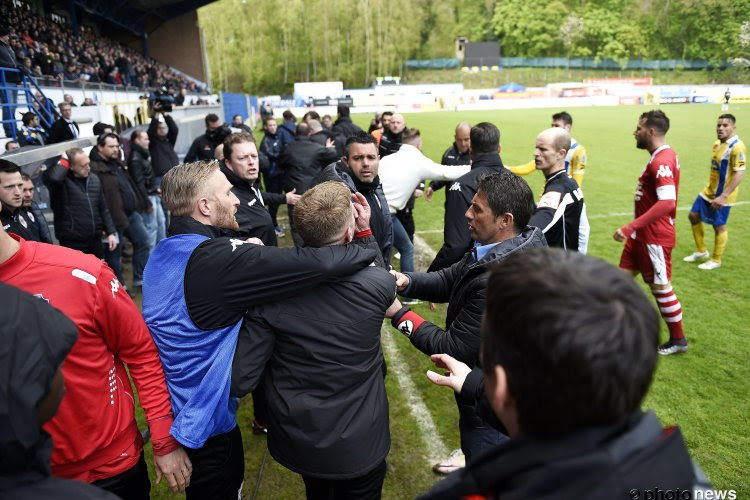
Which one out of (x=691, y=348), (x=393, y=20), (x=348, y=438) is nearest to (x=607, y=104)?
(x=393, y=20)

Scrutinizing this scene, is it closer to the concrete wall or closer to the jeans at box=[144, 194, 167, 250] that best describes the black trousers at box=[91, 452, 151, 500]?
the jeans at box=[144, 194, 167, 250]

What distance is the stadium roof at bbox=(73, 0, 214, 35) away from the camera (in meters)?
35.2

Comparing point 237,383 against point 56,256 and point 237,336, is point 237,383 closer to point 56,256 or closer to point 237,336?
point 237,336

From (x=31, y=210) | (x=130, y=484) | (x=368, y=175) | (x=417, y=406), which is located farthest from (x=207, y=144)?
(x=130, y=484)

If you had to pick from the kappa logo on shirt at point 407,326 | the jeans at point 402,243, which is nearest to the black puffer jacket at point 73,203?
the jeans at point 402,243

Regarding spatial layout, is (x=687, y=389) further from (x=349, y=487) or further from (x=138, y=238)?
(x=138, y=238)

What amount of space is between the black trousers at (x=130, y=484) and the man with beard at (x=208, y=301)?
207 mm

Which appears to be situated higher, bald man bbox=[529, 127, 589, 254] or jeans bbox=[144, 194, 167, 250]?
bald man bbox=[529, 127, 589, 254]

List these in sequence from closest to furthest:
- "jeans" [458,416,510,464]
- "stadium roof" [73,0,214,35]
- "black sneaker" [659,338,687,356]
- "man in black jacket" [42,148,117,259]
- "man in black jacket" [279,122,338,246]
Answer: "jeans" [458,416,510,464] → "black sneaker" [659,338,687,356] → "man in black jacket" [42,148,117,259] → "man in black jacket" [279,122,338,246] → "stadium roof" [73,0,214,35]

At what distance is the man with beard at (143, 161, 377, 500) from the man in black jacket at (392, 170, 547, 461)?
0.57m

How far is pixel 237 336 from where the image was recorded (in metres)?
2.02

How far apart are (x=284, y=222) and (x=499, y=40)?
8208cm

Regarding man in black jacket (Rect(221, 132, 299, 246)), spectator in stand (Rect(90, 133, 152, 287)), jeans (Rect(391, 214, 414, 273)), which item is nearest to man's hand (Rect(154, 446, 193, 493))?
man in black jacket (Rect(221, 132, 299, 246))

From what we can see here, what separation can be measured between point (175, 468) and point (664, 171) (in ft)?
14.8
